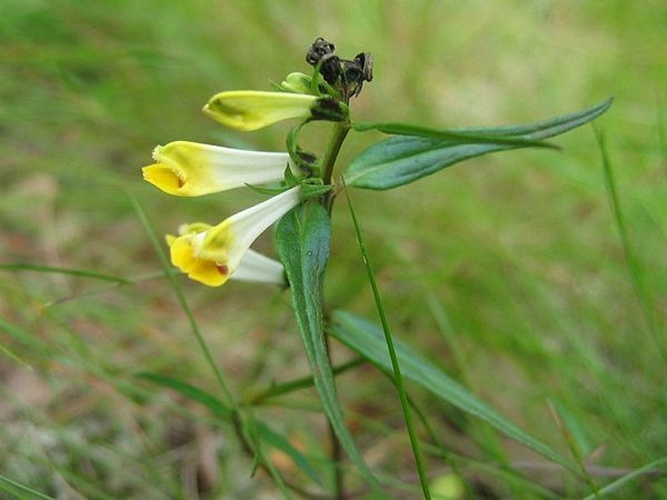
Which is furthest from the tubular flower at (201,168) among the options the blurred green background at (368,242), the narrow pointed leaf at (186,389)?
the blurred green background at (368,242)

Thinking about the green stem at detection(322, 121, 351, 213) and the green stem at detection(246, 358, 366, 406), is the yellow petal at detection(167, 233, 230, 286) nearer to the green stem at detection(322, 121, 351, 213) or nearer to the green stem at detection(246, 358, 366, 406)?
the green stem at detection(322, 121, 351, 213)

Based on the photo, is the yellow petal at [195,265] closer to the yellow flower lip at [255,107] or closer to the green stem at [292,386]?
the yellow flower lip at [255,107]

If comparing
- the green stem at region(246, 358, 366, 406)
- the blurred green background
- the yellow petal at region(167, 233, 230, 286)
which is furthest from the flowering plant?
the blurred green background

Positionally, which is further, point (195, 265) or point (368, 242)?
point (368, 242)

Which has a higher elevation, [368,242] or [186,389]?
[368,242]

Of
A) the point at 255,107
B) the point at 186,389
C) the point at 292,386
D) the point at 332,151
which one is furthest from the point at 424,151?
the point at 186,389

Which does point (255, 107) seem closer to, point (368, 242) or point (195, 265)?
point (195, 265)
